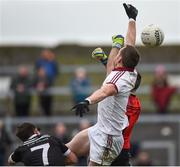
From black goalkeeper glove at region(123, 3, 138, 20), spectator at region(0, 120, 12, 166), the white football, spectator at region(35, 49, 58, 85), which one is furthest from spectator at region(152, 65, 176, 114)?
the white football

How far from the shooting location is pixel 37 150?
11.4m

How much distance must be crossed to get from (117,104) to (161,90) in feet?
26.1

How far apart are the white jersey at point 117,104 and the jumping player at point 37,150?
61 centimetres

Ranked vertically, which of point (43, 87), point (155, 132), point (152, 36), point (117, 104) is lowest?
point (155, 132)

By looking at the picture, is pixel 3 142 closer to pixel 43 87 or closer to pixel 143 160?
pixel 143 160

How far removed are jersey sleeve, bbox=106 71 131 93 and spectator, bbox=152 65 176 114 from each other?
7749mm

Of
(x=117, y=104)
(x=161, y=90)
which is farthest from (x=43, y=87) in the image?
(x=117, y=104)

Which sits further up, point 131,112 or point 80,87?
point 131,112

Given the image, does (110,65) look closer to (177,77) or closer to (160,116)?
(160,116)

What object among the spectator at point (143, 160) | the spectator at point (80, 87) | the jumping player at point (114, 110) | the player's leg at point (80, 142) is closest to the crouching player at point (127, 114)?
the jumping player at point (114, 110)

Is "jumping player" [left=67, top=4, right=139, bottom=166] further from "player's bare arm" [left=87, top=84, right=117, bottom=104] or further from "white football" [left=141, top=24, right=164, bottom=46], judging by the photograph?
"white football" [left=141, top=24, right=164, bottom=46]

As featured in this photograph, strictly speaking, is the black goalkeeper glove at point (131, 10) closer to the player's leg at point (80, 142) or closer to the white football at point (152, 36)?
the white football at point (152, 36)

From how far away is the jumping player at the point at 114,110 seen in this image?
11172 millimetres

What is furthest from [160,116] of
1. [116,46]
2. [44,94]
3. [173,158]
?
[116,46]
